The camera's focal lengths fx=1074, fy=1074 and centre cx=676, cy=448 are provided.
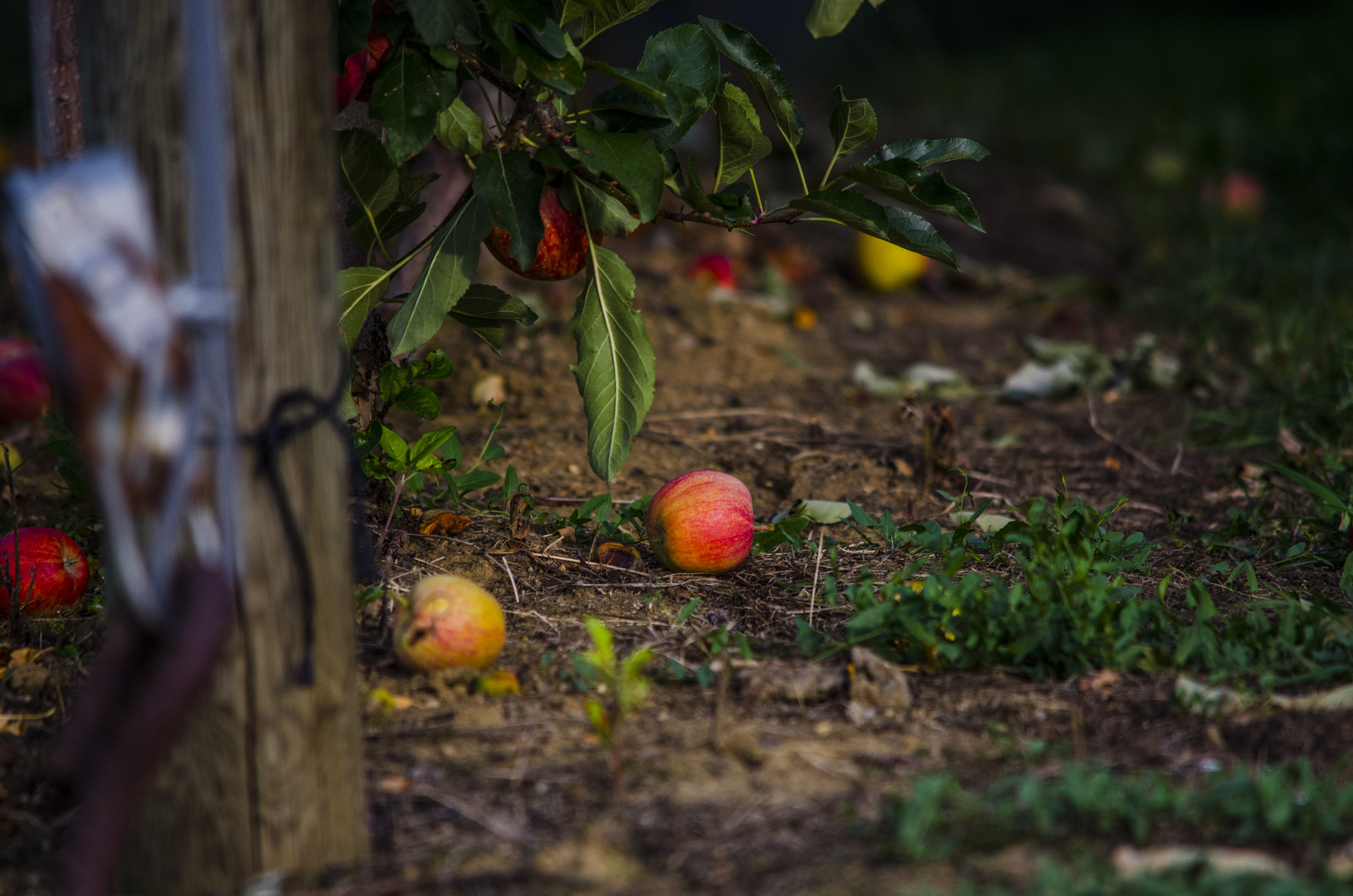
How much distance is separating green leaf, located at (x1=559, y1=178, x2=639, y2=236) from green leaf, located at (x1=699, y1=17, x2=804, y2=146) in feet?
1.07

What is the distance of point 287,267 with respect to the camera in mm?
1227

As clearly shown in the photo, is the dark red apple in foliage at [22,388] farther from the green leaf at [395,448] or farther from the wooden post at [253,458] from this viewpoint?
the wooden post at [253,458]

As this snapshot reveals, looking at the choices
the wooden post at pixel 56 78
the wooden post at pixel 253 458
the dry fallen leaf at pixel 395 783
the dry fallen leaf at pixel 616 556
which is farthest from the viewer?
the wooden post at pixel 56 78

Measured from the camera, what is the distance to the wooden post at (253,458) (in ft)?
3.91

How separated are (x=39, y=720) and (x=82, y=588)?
43 cm

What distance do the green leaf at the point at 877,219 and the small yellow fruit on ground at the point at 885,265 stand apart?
3.07m

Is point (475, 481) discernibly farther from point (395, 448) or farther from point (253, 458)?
point (253, 458)

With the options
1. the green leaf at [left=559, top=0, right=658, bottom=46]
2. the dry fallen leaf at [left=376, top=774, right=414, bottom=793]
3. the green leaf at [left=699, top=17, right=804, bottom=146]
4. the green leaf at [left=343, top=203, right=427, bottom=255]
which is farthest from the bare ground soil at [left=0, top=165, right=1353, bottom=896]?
the green leaf at [left=559, top=0, right=658, bottom=46]

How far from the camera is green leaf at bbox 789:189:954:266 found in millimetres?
1906

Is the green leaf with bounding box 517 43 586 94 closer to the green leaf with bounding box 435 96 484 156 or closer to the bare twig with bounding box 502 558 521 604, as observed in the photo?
the green leaf with bounding box 435 96 484 156

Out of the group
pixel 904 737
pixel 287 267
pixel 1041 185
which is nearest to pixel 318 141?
pixel 287 267

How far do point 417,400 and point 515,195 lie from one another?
467 mm

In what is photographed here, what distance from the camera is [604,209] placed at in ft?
6.58

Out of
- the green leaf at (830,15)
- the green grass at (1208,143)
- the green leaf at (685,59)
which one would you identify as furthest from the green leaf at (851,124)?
the green grass at (1208,143)
